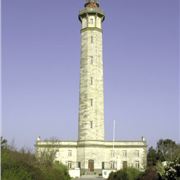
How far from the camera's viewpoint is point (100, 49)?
144 feet

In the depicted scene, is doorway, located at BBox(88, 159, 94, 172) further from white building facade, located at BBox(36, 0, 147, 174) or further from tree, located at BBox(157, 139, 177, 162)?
tree, located at BBox(157, 139, 177, 162)

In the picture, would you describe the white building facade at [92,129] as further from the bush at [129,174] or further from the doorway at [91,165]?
the bush at [129,174]

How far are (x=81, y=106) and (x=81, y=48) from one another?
6510mm

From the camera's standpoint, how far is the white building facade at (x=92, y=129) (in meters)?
42.1

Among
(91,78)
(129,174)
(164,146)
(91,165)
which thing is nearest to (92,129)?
(91,165)

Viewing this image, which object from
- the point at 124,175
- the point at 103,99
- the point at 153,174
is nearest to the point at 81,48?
the point at 103,99

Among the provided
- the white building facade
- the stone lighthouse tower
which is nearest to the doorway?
the white building facade

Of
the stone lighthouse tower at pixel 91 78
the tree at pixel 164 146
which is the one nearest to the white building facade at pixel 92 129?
the stone lighthouse tower at pixel 91 78

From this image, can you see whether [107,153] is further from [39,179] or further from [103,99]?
[39,179]

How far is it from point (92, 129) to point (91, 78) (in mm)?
5408

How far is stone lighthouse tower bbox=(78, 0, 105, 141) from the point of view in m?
42.1

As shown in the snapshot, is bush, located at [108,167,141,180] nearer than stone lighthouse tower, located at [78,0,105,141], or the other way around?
bush, located at [108,167,141,180]

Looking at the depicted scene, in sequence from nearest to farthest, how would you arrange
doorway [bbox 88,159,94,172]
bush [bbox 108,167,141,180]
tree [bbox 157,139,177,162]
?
bush [bbox 108,167,141,180]
doorway [bbox 88,159,94,172]
tree [bbox 157,139,177,162]

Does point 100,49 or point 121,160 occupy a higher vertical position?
point 100,49
